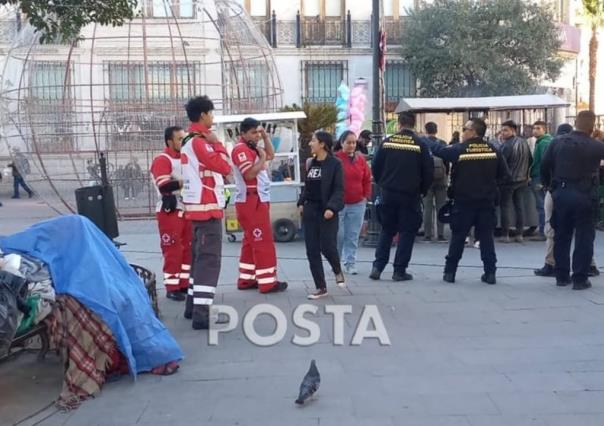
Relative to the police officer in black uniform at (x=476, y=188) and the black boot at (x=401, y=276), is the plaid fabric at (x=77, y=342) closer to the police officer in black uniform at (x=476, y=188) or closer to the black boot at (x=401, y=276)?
the black boot at (x=401, y=276)

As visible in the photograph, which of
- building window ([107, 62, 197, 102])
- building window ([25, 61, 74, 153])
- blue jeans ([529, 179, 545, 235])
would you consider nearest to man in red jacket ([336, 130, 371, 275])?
blue jeans ([529, 179, 545, 235])

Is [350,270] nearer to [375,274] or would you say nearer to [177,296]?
[375,274]

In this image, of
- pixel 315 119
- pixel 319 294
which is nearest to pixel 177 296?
pixel 319 294

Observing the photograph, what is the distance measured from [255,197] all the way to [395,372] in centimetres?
295

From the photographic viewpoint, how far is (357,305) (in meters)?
7.48

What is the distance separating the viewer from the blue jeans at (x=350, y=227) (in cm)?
883

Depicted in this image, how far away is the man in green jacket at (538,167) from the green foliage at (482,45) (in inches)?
647

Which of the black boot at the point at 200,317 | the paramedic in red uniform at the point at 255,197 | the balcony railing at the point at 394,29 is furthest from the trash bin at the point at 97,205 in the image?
the balcony railing at the point at 394,29

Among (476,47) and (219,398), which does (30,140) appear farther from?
(476,47)

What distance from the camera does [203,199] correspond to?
675cm

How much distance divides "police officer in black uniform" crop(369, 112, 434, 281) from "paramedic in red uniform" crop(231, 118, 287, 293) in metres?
1.36

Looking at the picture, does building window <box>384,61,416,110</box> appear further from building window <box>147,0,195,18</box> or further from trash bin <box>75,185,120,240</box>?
trash bin <box>75,185,120,240</box>

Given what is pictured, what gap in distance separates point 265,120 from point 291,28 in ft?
62.9

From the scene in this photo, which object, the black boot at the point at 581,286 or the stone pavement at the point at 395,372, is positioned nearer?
the stone pavement at the point at 395,372
